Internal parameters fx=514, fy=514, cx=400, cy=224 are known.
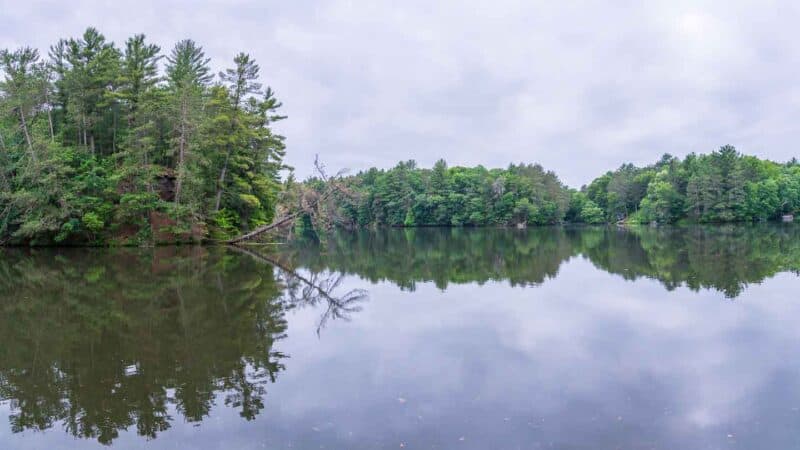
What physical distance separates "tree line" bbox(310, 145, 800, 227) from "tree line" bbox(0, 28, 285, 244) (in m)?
31.9

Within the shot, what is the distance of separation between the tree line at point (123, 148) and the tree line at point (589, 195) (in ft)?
105

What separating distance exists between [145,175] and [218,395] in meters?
27.2

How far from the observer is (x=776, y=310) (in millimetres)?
11242

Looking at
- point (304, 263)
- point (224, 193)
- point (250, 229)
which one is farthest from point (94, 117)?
point (304, 263)

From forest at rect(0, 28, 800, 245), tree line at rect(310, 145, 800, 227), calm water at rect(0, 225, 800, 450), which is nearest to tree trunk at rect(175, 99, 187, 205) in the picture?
forest at rect(0, 28, 800, 245)

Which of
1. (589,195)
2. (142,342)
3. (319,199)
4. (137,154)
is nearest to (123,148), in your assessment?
(137,154)

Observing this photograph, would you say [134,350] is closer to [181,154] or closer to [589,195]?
[181,154]

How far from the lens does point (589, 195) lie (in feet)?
336

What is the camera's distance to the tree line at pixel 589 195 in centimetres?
7369

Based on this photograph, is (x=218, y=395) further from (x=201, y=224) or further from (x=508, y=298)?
(x=201, y=224)

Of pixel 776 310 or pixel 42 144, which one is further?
pixel 42 144

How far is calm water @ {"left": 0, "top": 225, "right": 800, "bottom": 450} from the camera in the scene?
5.49 meters

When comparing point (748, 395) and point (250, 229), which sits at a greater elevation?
point (250, 229)

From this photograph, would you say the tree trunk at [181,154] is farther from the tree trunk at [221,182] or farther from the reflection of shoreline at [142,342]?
the reflection of shoreline at [142,342]
